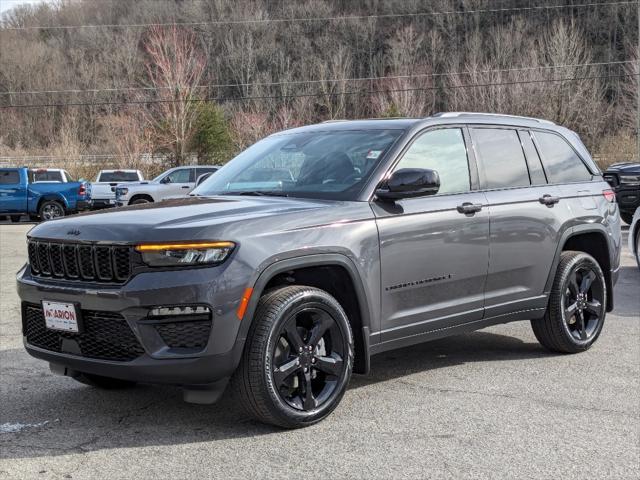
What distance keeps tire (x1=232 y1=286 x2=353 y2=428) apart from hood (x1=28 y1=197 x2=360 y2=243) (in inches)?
16.2

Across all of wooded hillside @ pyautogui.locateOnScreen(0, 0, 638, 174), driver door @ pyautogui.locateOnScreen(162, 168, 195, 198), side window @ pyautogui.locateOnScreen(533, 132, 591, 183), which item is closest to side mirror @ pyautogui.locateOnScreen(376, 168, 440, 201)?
side window @ pyautogui.locateOnScreen(533, 132, 591, 183)

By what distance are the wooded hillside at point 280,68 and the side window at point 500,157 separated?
4430cm

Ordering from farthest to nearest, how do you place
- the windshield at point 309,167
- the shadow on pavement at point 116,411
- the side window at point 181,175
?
the side window at point 181,175
the windshield at point 309,167
the shadow on pavement at point 116,411

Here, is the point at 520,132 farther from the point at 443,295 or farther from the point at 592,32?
the point at 592,32

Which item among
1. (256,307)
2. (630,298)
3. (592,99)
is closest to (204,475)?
(256,307)

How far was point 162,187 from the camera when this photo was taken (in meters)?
27.4

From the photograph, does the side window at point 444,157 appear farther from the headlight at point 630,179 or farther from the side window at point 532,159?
the headlight at point 630,179

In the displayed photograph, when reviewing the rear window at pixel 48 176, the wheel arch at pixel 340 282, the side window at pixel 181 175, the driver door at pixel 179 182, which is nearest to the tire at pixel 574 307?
the wheel arch at pixel 340 282

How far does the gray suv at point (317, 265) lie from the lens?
430cm

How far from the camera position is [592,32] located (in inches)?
4572

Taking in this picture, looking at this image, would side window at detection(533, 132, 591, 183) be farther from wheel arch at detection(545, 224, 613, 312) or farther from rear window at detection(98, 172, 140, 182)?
rear window at detection(98, 172, 140, 182)

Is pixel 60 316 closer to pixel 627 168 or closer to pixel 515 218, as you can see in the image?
pixel 515 218

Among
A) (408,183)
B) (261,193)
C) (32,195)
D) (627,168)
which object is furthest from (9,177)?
(408,183)

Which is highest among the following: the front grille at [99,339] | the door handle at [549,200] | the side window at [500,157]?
the side window at [500,157]
